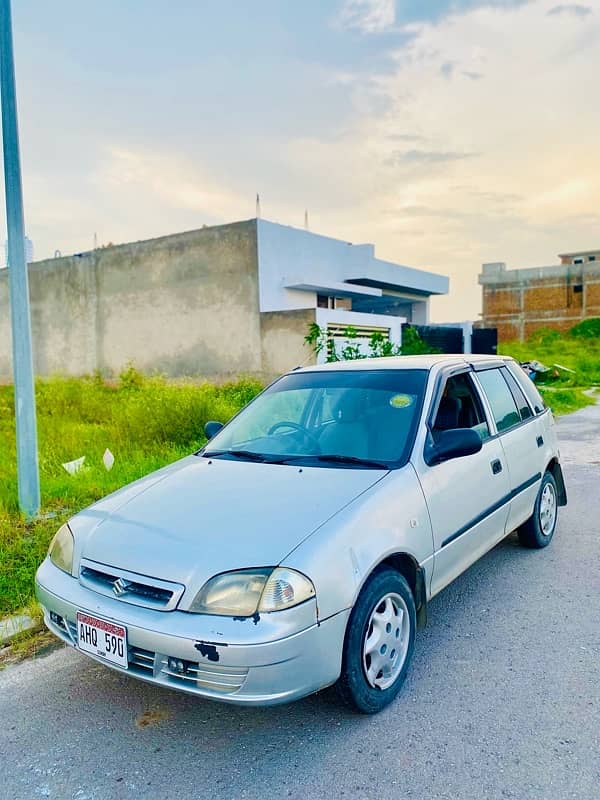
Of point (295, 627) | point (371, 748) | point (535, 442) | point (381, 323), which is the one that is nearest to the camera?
point (295, 627)

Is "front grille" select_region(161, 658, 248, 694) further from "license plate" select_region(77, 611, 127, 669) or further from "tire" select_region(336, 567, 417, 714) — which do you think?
"tire" select_region(336, 567, 417, 714)

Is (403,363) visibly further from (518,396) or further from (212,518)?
(212,518)

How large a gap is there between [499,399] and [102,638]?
319cm

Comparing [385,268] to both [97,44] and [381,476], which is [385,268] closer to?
[97,44]

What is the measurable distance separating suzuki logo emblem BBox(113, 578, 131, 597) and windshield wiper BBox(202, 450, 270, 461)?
3.87ft

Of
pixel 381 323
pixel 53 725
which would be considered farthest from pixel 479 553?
pixel 381 323

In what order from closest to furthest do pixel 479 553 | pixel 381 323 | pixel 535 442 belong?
pixel 479 553 < pixel 535 442 < pixel 381 323

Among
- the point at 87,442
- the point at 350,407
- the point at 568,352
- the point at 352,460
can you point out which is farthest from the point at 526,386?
the point at 568,352

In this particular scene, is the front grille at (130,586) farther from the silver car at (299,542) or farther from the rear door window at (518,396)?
the rear door window at (518,396)

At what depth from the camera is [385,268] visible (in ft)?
73.3

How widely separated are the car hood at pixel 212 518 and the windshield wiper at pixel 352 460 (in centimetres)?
8

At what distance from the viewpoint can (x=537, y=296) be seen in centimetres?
4750

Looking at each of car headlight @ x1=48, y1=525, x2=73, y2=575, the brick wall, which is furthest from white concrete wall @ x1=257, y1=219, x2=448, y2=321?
the brick wall

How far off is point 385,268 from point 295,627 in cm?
2115
